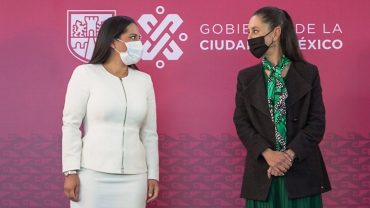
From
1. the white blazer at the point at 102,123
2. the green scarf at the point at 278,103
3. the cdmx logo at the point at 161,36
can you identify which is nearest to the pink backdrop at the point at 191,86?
the cdmx logo at the point at 161,36

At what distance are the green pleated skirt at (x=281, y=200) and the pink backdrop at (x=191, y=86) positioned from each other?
3.19ft

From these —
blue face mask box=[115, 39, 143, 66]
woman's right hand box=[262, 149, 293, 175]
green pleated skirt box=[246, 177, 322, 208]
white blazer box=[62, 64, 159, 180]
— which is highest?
blue face mask box=[115, 39, 143, 66]

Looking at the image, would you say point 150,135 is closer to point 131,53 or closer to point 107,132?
point 107,132

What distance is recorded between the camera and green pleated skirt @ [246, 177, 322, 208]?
8.66ft

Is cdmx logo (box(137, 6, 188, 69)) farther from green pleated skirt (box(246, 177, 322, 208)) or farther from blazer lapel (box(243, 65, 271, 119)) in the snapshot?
green pleated skirt (box(246, 177, 322, 208))

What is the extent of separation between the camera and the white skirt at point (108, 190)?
278cm

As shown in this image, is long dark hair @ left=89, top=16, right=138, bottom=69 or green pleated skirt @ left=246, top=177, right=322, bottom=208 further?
long dark hair @ left=89, top=16, right=138, bottom=69

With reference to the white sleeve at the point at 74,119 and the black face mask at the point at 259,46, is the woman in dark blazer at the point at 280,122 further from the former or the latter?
the white sleeve at the point at 74,119

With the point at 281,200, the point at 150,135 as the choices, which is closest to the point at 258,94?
the point at 281,200

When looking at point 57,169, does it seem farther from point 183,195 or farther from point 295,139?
point 295,139

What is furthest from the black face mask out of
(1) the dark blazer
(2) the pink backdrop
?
(2) the pink backdrop

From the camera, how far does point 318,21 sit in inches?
142

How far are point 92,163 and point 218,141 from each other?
1.07m

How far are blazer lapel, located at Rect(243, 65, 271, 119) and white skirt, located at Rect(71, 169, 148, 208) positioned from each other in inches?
25.9
